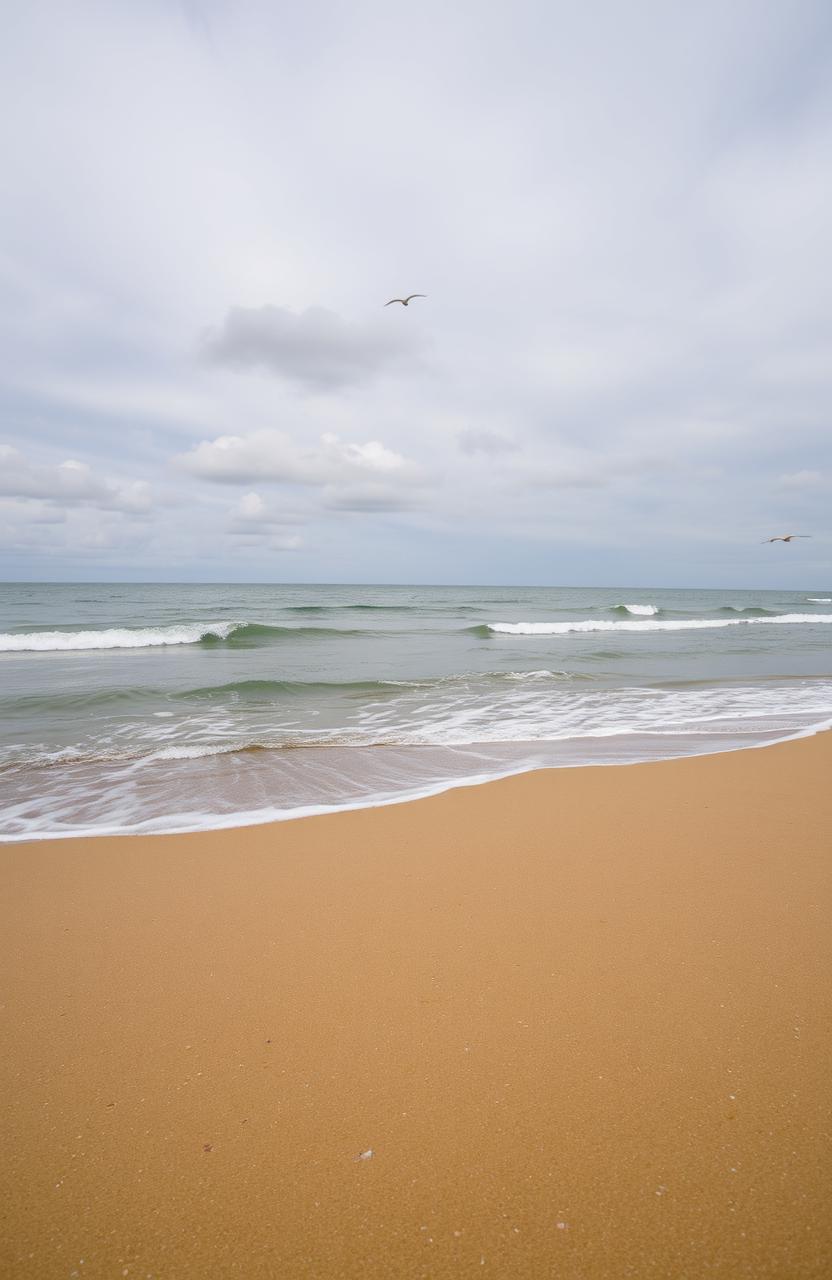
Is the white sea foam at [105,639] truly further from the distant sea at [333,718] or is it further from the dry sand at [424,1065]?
the dry sand at [424,1065]

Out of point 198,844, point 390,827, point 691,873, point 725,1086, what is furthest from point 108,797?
point 725,1086

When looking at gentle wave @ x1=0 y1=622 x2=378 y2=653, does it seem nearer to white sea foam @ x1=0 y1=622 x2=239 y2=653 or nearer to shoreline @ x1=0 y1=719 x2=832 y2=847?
white sea foam @ x1=0 y1=622 x2=239 y2=653

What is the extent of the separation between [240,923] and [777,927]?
2.41 metres

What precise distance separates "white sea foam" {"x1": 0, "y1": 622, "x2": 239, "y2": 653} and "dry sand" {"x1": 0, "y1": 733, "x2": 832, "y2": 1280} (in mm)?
17791

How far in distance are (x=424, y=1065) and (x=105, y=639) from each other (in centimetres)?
2111

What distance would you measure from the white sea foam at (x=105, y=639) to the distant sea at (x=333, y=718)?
16cm

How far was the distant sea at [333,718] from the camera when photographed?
16.6 ft

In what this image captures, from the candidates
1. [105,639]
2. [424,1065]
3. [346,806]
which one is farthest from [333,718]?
[105,639]

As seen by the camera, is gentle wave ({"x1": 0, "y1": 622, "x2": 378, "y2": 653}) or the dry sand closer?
the dry sand

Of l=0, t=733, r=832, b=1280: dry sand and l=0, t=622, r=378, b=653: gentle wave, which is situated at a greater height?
l=0, t=622, r=378, b=653: gentle wave

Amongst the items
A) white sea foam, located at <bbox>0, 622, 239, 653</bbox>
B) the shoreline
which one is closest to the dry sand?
the shoreline

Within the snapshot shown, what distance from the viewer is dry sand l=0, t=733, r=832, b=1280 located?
4.63 ft

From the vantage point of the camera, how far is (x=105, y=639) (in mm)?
20172

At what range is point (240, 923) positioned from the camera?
2.81 m
